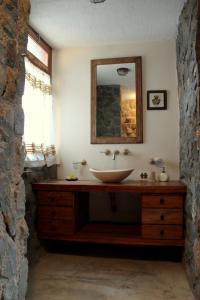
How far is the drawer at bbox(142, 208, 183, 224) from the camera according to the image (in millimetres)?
2811

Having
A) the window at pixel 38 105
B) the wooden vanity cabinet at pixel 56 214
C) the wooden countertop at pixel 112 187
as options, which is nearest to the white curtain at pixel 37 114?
the window at pixel 38 105

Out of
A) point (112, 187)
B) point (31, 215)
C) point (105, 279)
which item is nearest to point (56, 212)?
point (31, 215)

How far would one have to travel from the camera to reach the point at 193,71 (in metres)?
2.26

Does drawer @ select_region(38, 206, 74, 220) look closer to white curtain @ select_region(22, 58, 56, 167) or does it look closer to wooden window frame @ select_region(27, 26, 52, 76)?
white curtain @ select_region(22, 58, 56, 167)

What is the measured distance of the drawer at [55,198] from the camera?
301 centimetres

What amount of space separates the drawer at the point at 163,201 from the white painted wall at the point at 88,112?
0.64 metres

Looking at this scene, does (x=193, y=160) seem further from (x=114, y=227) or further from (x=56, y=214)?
(x=56, y=214)

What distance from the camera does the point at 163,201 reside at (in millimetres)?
2840

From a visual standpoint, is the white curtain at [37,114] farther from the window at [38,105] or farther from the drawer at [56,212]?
the drawer at [56,212]

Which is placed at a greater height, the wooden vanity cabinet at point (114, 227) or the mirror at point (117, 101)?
the mirror at point (117, 101)

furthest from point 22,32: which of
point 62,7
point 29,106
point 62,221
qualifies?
point 62,221

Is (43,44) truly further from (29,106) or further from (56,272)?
(56,272)

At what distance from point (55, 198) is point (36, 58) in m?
1.63

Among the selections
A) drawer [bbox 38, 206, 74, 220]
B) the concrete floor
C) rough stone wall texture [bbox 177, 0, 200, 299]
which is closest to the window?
drawer [bbox 38, 206, 74, 220]
